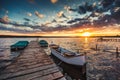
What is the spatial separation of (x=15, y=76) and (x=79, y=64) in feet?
27.3

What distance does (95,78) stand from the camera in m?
9.58

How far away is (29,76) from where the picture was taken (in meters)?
4.70

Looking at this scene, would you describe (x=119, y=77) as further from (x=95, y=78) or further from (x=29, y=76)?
(x=29, y=76)

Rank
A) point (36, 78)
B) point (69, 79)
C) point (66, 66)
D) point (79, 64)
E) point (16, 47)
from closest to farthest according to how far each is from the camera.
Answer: point (36, 78), point (69, 79), point (79, 64), point (66, 66), point (16, 47)

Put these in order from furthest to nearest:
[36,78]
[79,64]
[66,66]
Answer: [66,66]
[79,64]
[36,78]

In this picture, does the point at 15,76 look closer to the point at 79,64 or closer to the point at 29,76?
the point at 29,76

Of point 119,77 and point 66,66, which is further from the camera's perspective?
point 66,66

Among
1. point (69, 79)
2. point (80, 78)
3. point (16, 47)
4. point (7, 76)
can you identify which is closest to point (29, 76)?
point (7, 76)

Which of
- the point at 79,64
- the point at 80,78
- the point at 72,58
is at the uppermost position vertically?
the point at 72,58

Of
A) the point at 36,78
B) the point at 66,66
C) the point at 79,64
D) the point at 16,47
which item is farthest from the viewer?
the point at 16,47

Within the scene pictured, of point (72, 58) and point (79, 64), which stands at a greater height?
point (72, 58)

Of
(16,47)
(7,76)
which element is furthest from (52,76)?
(16,47)

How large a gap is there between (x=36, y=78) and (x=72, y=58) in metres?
7.66

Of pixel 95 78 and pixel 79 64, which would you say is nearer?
pixel 95 78
